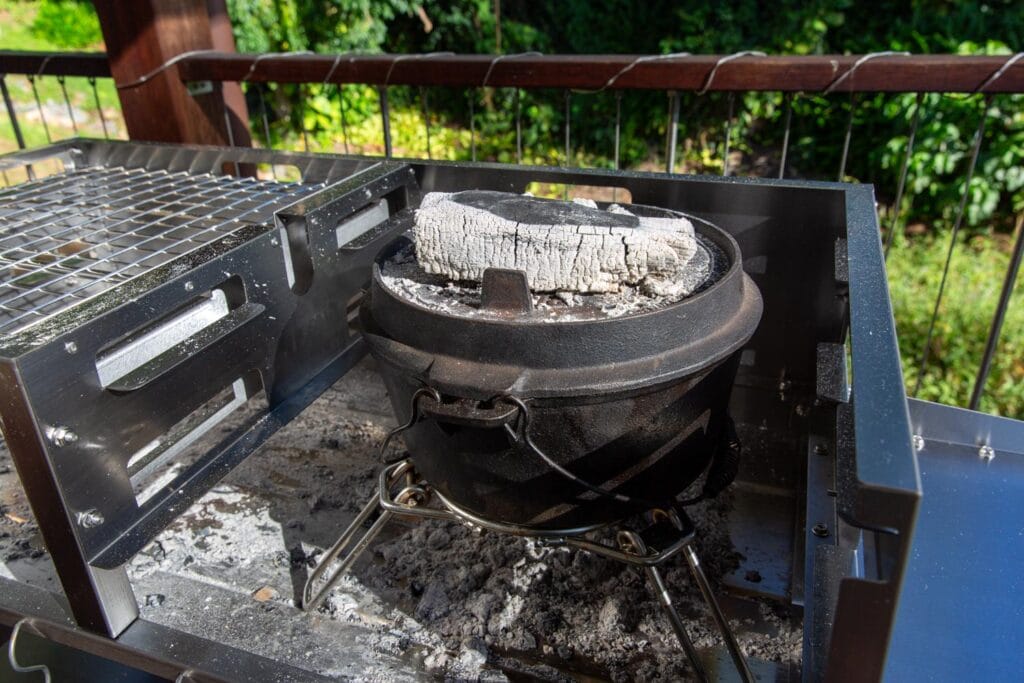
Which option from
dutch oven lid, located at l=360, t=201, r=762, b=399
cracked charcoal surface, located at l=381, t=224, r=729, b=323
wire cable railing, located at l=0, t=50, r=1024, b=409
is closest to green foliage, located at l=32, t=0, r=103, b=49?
wire cable railing, located at l=0, t=50, r=1024, b=409

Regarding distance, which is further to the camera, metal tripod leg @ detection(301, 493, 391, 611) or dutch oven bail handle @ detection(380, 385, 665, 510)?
metal tripod leg @ detection(301, 493, 391, 611)

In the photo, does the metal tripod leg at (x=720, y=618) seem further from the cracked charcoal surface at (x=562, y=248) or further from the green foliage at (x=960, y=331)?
the green foliage at (x=960, y=331)

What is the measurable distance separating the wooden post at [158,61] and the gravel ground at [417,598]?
1367 mm

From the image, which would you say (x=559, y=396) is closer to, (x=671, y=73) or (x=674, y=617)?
(x=674, y=617)

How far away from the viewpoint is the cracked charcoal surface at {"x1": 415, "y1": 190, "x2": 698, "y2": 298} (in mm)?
1145

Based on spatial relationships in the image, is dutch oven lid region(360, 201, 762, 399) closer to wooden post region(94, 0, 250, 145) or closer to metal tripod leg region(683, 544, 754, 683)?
metal tripod leg region(683, 544, 754, 683)

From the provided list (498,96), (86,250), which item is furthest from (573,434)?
(498,96)

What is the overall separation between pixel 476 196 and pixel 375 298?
304 mm

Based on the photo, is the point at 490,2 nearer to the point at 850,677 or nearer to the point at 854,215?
the point at 854,215

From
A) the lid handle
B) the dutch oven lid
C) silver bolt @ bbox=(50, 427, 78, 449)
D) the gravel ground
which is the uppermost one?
the lid handle

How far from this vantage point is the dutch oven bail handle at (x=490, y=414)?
1008 millimetres

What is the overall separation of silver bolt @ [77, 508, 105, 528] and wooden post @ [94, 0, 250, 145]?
1866mm

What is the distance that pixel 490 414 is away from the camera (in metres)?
1.01

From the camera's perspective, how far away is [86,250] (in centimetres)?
146
